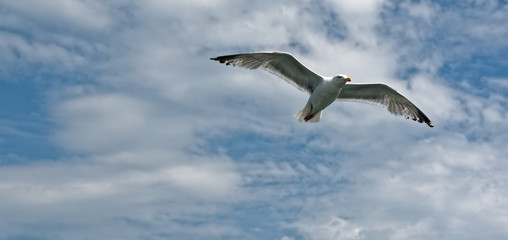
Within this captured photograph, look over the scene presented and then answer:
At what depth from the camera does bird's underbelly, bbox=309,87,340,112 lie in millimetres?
28125

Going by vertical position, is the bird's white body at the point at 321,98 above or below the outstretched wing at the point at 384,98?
below

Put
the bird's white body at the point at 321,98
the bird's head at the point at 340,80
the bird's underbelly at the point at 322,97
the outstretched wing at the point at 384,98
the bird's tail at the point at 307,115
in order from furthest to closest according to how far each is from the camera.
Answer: the outstretched wing at the point at 384,98 → the bird's tail at the point at 307,115 → the bird's underbelly at the point at 322,97 → the bird's white body at the point at 321,98 → the bird's head at the point at 340,80

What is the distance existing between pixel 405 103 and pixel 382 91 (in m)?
1.43

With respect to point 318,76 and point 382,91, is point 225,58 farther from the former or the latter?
point 382,91

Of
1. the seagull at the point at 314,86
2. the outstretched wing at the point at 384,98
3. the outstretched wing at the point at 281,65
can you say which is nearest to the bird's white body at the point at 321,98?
the seagull at the point at 314,86

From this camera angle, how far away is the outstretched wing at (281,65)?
1101 inches

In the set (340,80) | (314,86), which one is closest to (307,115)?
(314,86)

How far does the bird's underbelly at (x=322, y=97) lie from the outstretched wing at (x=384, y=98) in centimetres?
156

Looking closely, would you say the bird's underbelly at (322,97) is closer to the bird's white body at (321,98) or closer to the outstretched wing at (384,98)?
the bird's white body at (321,98)

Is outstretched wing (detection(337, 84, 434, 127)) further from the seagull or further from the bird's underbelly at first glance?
the bird's underbelly

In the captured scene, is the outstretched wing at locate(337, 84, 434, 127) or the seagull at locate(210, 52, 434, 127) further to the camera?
the outstretched wing at locate(337, 84, 434, 127)

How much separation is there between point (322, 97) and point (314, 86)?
1.01m

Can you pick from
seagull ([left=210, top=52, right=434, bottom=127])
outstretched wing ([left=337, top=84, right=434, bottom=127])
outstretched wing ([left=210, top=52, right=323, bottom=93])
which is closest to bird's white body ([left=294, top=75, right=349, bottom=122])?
seagull ([left=210, top=52, right=434, bottom=127])

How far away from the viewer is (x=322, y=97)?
28.2 metres
